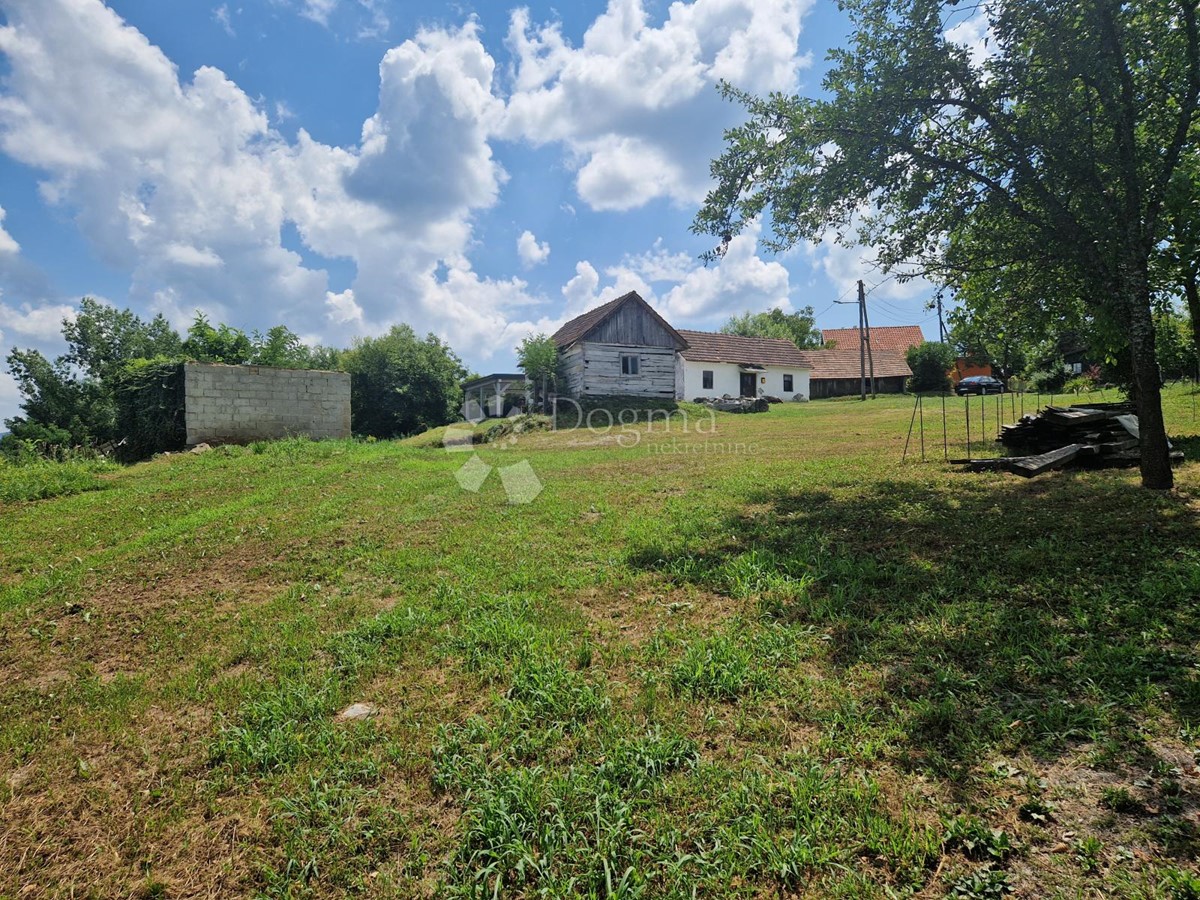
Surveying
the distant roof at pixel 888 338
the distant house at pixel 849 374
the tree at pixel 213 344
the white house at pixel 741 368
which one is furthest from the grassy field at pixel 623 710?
the distant roof at pixel 888 338

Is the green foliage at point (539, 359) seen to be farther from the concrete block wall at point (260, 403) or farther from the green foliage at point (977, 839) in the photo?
the green foliage at point (977, 839)

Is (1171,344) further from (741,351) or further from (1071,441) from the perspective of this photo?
(741,351)

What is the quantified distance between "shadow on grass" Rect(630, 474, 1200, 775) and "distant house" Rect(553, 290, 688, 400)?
21066 millimetres

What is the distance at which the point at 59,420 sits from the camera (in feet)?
102

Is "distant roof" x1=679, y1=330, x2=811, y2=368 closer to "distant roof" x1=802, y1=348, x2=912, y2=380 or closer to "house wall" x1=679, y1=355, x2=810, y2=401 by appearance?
"house wall" x1=679, y1=355, x2=810, y2=401

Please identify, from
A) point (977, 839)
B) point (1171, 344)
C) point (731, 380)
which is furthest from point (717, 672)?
point (731, 380)

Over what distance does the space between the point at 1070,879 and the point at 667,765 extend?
4.73 ft

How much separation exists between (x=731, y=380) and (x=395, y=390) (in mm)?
21238

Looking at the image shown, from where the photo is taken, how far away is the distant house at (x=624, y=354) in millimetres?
27078

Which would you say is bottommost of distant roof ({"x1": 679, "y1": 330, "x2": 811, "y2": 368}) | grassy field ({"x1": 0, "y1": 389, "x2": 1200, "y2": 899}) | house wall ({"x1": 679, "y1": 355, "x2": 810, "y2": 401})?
grassy field ({"x1": 0, "y1": 389, "x2": 1200, "y2": 899})

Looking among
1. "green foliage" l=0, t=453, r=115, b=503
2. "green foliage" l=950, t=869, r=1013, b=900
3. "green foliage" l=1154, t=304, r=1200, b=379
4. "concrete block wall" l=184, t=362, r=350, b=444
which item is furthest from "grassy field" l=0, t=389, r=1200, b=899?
"concrete block wall" l=184, t=362, r=350, b=444

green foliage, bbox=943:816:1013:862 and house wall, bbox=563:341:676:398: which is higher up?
house wall, bbox=563:341:676:398

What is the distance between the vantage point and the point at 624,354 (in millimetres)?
27766

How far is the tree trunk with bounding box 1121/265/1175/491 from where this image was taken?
623 centimetres
